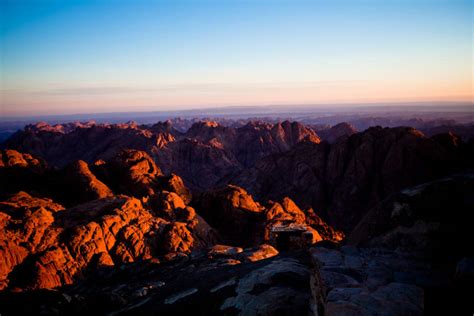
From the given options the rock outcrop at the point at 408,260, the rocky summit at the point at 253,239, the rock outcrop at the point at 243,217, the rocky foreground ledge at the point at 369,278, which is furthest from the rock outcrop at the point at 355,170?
the rocky foreground ledge at the point at 369,278

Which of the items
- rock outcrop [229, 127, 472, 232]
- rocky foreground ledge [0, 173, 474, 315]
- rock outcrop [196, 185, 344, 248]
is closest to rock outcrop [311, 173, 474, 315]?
rocky foreground ledge [0, 173, 474, 315]

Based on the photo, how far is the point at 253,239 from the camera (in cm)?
3556

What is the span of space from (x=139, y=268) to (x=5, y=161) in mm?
37301

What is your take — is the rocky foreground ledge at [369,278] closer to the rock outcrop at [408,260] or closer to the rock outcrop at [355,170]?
the rock outcrop at [408,260]

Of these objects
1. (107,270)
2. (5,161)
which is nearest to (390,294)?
(107,270)

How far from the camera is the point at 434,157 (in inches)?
2178

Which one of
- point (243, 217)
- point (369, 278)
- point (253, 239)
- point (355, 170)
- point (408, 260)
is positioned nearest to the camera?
point (369, 278)

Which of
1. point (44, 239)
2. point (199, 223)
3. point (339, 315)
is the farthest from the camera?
point (199, 223)

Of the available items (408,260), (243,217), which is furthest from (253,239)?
(408,260)

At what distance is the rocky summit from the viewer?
23.5 ft

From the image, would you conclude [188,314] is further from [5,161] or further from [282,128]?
[282,128]

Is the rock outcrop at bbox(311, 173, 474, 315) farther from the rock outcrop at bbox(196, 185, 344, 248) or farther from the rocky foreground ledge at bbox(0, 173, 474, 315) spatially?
the rock outcrop at bbox(196, 185, 344, 248)

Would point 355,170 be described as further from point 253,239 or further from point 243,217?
point 253,239

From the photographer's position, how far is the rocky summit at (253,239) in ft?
23.5
